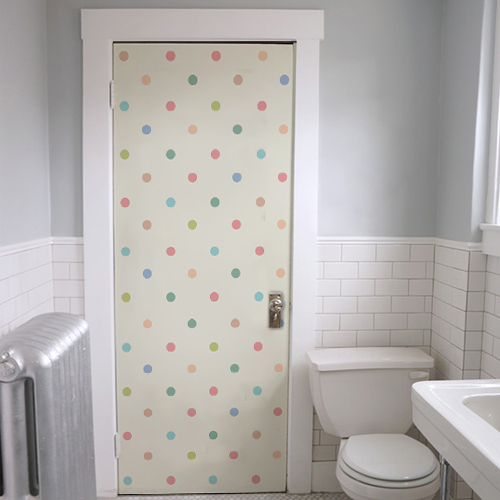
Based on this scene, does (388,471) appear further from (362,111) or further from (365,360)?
(362,111)

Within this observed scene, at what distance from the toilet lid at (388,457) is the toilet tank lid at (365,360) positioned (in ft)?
0.99

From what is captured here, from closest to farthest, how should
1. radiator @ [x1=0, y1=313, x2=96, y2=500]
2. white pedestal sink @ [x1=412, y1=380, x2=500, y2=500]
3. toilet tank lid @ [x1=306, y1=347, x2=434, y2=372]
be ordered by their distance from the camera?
1. white pedestal sink @ [x1=412, y1=380, x2=500, y2=500]
2. radiator @ [x1=0, y1=313, x2=96, y2=500]
3. toilet tank lid @ [x1=306, y1=347, x2=434, y2=372]

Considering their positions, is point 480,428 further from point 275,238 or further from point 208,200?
point 208,200

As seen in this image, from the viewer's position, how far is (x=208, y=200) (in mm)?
2254

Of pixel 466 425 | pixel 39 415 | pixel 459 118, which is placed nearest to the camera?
pixel 466 425

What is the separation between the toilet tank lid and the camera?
7.03ft

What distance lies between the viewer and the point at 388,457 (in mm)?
1922

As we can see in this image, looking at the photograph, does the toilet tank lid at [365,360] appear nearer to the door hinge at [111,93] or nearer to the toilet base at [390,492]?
the toilet base at [390,492]

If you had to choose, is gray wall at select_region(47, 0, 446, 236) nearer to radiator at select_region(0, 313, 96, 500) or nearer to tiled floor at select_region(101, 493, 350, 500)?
radiator at select_region(0, 313, 96, 500)

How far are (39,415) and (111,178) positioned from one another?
113 centimetres

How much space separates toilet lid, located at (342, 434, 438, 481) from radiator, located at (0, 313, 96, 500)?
105 cm

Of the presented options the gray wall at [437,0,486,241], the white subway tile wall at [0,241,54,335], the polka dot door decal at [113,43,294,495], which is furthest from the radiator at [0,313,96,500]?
the gray wall at [437,0,486,241]

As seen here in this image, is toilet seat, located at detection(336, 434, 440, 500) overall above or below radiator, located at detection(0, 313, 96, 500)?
below

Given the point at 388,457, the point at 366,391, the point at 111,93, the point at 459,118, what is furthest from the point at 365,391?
the point at 111,93
